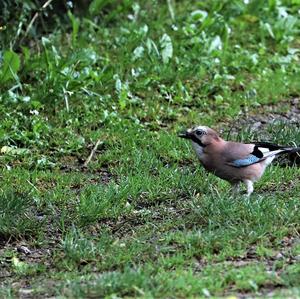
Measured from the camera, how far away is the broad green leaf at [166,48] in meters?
11.4

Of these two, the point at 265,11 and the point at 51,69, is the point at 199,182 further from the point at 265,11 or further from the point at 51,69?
the point at 265,11

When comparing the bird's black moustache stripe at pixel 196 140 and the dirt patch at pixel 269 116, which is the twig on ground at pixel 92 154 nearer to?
the dirt patch at pixel 269 116

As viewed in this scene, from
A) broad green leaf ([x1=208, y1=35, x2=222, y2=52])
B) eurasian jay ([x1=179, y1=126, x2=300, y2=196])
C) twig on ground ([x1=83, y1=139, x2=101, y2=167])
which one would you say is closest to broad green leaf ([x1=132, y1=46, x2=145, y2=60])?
Result: broad green leaf ([x1=208, y1=35, x2=222, y2=52])

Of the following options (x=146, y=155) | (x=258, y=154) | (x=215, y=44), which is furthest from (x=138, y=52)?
(x=258, y=154)

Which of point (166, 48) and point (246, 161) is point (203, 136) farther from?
point (166, 48)

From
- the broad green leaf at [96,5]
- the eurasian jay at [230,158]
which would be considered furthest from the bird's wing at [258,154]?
the broad green leaf at [96,5]

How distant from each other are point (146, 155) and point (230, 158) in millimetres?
1607

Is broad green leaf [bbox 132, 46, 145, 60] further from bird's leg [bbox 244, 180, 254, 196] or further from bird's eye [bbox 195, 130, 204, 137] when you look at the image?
bird's leg [bbox 244, 180, 254, 196]

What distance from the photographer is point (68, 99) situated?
34.5ft

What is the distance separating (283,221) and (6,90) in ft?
14.3

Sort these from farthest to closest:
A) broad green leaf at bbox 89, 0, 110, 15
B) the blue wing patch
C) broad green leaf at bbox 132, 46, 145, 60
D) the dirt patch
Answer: broad green leaf at bbox 89, 0, 110, 15 < broad green leaf at bbox 132, 46, 145, 60 < the dirt patch < the blue wing patch

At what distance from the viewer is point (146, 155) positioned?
9.39 m

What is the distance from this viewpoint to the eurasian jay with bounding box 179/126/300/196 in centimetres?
795

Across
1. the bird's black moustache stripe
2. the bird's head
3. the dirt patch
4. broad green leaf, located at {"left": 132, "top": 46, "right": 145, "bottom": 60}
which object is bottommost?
the dirt patch
